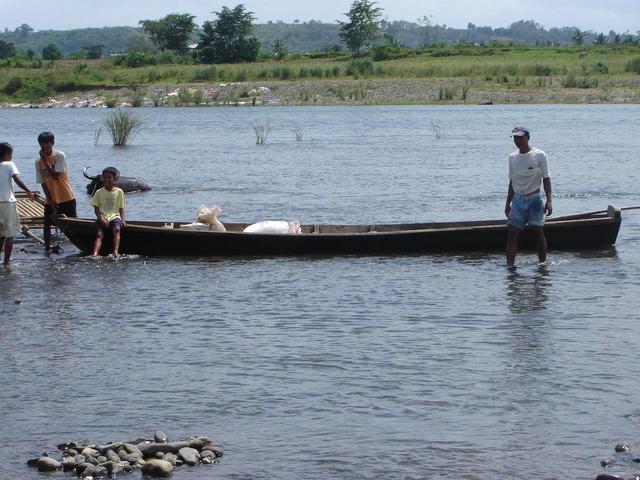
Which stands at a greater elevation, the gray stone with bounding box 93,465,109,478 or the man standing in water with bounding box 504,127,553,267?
the man standing in water with bounding box 504,127,553,267

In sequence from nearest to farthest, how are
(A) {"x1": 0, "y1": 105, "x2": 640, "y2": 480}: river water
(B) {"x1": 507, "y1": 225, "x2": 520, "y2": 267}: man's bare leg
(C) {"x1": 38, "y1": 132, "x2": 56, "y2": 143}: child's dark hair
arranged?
(A) {"x1": 0, "y1": 105, "x2": 640, "y2": 480}: river water → (B) {"x1": 507, "y1": 225, "x2": 520, "y2": 267}: man's bare leg → (C) {"x1": 38, "y1": 132, "x2": 56, "y2": 143}: child's dark hair

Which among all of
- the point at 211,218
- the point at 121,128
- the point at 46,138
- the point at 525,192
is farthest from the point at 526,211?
the point at 121,128

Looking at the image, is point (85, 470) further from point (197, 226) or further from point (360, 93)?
point (360, 93)

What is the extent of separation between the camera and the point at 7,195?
1438 centimetres

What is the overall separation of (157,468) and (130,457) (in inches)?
10.8

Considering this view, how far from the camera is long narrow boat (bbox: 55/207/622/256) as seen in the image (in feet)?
51.4

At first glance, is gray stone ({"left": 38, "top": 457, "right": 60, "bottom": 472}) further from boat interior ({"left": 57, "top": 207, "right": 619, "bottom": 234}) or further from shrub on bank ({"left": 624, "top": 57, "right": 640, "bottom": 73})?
shrub on bank ({"left": 624, "top": 57, "right": 640, "bottom": 73})

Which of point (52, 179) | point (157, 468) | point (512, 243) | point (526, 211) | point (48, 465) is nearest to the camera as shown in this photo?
point (157, 468)

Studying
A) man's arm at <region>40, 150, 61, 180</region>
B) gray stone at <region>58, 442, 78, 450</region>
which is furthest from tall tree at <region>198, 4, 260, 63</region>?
gray stone at <region>58, 442, 78, 450</region>

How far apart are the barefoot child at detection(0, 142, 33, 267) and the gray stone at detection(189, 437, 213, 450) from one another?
7011mm

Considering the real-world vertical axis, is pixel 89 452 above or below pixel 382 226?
below

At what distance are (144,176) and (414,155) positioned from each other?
8.38 meters

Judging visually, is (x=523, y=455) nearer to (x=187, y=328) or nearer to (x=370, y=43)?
(x=187, y=328)

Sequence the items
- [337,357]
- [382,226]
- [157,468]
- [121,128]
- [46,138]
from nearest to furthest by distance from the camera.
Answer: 1. [157,468]
2. [337,357]
3. [46,138]
4. [382,226]
5. [121,128]
